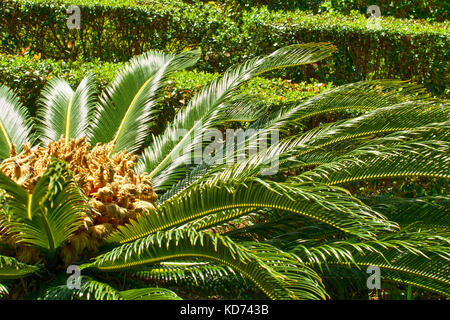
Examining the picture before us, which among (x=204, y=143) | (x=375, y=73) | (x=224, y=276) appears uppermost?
(x=375, y=73)

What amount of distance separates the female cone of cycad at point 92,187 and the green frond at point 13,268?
0.22 metres

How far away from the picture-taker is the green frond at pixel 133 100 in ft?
14.4

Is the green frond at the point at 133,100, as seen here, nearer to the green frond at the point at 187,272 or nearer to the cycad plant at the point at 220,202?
the cycad plant at the point at 220,202

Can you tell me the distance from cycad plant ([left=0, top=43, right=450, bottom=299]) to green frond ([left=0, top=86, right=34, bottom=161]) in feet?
0.04

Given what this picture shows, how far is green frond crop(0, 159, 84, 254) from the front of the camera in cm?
246

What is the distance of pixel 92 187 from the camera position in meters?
3.31

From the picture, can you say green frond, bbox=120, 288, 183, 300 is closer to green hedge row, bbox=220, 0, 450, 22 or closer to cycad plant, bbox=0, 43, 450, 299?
cycad plant, bbox=0, 43, 450, 299

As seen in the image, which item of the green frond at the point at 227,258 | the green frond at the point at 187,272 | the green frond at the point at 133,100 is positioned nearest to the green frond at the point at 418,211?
the green frond at the point at 227,258

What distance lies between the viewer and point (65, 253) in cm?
315

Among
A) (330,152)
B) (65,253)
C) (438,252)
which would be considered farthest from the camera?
(330,152)
